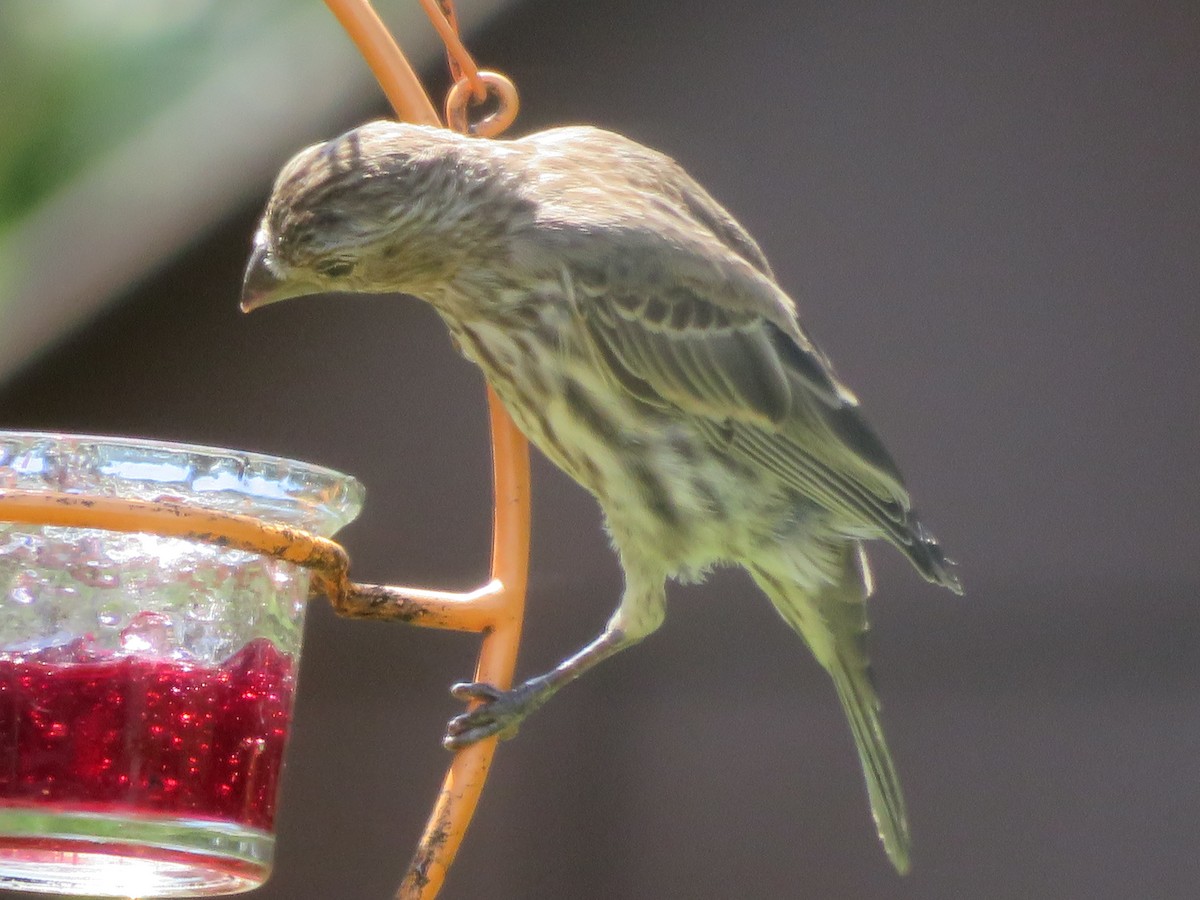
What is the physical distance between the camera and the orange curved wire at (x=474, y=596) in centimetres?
162

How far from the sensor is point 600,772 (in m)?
3.81

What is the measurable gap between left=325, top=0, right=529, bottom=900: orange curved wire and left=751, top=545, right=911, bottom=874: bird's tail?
2.18 feet

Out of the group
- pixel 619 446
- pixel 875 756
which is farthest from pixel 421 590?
pixel 875 756

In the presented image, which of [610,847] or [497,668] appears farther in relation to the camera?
[610,847]

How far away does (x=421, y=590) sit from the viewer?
1.82 meters

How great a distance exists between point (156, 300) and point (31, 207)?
254 cm

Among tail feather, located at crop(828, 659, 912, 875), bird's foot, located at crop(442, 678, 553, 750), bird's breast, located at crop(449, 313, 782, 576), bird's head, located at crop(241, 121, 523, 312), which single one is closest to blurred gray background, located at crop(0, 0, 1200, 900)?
tail feather, located at crop(828, 659, 912, 875)

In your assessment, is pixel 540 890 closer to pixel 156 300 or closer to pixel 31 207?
pixel 156 300

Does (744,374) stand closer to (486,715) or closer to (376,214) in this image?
(376,214)

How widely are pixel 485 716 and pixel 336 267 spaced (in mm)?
626

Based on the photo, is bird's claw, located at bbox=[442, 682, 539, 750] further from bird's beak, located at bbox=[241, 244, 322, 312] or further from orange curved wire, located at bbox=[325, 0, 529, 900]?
bird's beak, located at bbox=[241, 244, 322, 312]

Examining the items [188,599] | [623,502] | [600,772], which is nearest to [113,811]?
[188,599]

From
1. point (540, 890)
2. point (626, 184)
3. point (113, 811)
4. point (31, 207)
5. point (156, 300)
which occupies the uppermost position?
point (31, 207)

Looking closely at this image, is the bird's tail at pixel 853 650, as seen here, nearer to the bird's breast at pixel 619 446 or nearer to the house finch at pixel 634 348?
the house finch at pixel 634 348
